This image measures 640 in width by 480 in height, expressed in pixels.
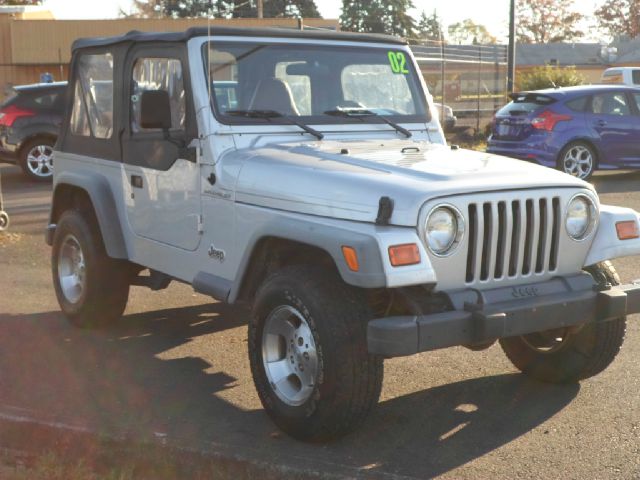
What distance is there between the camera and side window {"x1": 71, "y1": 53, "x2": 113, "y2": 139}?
6.92 m

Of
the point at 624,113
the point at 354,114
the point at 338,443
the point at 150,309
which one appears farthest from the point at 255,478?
the point at 624,113

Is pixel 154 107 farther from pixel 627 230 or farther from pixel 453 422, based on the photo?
pixel 627 230

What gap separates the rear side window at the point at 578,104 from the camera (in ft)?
51.9

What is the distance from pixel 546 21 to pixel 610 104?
65145mm

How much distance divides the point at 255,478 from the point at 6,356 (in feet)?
8.93

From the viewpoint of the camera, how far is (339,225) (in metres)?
4.71

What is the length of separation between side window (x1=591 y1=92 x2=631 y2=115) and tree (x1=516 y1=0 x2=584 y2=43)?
206 feet

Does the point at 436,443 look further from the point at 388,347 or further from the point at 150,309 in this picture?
the point at 150,309

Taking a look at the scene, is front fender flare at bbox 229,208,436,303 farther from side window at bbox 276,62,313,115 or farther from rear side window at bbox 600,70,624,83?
rear side window at bbox 600,70,624,83

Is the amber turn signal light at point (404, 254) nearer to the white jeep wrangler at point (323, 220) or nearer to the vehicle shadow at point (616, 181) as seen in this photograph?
the white jeep wrangler at point (323, 220)

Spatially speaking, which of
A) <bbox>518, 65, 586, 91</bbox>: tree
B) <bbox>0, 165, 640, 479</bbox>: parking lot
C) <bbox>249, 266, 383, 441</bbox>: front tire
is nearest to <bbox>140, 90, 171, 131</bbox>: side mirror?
<bbox>249, 266, 383, 441</bbox>: front tire

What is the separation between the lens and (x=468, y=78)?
88.1ft

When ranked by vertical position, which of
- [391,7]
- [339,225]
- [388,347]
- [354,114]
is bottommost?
[388,347]

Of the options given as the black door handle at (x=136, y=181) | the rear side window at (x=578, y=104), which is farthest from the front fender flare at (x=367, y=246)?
the rear side window at (x=578, y=104)
